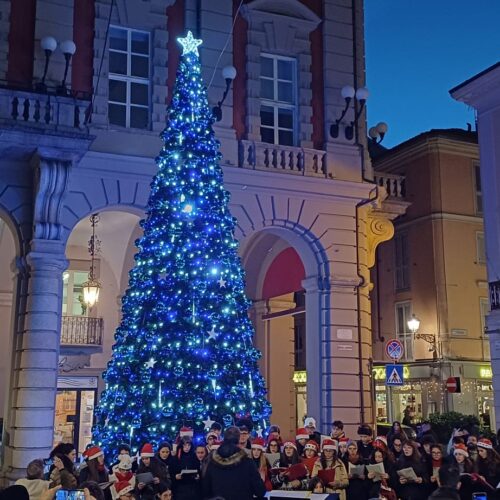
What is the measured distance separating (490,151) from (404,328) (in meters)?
12.3

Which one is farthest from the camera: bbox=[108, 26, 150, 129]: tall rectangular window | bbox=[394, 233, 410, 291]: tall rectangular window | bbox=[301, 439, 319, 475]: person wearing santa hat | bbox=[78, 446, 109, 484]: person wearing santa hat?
bbox=[394, 233, 410, 291]: tall rectangular window

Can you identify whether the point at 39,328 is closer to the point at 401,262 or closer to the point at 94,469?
the point at 94,469

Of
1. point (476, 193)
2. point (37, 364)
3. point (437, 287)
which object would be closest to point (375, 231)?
point (37, 364)

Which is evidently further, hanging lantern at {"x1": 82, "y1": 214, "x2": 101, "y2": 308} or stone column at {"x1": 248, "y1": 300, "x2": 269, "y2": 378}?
stone column at {"x1": 248, "y1": 300, "x2": 269, "y2": 378}

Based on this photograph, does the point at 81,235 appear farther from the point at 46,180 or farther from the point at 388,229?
the point at 388,229

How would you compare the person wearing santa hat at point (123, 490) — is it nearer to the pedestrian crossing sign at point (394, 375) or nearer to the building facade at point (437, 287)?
the pedestrian crossing sign at point (394, 375)

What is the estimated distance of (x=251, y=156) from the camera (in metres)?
18.1

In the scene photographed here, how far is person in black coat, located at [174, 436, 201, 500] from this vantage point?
31.3ft

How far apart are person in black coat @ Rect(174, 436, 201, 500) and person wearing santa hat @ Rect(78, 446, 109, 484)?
0.96 meters

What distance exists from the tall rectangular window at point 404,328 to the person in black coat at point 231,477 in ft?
74.8

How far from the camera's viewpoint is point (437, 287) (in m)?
29.5

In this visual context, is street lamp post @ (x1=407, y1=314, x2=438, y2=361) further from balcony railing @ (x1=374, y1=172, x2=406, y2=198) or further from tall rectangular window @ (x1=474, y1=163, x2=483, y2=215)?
balcony railing @ (x1=374, y1=172, x2=406, y2=198)

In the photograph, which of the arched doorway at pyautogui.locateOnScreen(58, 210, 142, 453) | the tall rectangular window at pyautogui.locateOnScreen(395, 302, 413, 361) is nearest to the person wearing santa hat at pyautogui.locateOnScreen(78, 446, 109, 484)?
the arched doorway at pyautogui.locateOnScreen(58, 210, 142, 453)

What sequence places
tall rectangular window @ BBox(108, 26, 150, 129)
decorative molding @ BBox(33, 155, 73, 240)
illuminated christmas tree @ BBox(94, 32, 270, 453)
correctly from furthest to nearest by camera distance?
tall rectangular window @ BBox(108, 26, 150, 129), decorative molding @ BBox(33, 155, 73, 240), illuminated christmas tree @ BBox(94, 32, 270, 453)
